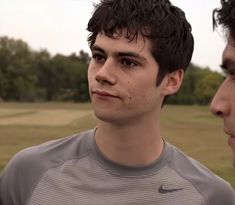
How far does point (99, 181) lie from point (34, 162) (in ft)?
1.51

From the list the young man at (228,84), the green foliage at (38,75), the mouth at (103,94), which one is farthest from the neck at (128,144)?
the green foliage at (38,75)

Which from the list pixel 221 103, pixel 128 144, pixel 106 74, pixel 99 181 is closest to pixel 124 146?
pixel 128 144

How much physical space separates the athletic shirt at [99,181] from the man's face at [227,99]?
1034 millimetres

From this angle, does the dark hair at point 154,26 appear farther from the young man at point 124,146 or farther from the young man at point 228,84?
the young man at point 228,84

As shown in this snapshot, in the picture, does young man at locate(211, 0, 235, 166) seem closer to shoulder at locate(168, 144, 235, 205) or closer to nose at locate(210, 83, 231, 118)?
nose at locate(210, 83, 231, 118)

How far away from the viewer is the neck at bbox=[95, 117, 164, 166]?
11.3 feet

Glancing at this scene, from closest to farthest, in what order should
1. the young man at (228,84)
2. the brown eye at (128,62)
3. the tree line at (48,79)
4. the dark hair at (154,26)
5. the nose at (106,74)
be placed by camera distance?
the young man at (228,84) < the nose at (106,74) < the brown eye at (128,62) < the dark hair at (154,26) < the tree line at (48,79)

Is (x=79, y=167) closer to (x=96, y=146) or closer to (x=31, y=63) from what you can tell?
(x=96, y=146)

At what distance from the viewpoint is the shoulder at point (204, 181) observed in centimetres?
330

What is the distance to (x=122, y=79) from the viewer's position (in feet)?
10.7

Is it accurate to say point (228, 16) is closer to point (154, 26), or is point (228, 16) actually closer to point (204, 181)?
point (154, 26)

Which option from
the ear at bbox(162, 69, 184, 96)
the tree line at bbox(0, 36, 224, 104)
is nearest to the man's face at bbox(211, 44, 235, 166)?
the ear at bbox(162, 69, 184, 96)

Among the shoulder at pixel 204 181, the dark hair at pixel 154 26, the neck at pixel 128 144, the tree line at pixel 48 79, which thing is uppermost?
the dark hair at pixel 154 26

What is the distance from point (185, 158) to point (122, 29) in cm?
97
